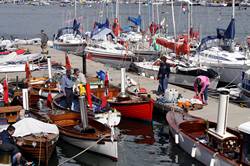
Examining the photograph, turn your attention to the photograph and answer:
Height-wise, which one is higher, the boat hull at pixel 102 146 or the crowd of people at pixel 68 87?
the crowd of people at pixel 68 87

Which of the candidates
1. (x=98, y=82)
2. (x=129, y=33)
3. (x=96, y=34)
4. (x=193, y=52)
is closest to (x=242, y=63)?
(x=193, y=52)

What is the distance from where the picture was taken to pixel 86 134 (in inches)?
695

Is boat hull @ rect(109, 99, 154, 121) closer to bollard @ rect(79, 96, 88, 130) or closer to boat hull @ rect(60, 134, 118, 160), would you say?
bollard @ rect(79, 96, 88, 130)

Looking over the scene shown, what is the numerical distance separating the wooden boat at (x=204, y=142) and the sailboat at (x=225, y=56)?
11792mm

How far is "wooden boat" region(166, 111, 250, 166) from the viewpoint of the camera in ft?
49.5

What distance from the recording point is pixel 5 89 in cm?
2111

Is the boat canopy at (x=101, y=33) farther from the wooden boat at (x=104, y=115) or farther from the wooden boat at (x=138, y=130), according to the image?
the wooden boat at (x=104, y=115)

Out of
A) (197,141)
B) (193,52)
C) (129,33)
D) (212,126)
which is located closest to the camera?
(197,141)

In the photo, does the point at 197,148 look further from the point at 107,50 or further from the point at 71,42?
the point at 71,42

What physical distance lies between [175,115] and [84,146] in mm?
3773

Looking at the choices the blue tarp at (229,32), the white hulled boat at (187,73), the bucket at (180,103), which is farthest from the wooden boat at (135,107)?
the blue tarp at (229,32)

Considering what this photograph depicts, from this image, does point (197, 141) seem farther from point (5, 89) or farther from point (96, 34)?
point (96, 34)

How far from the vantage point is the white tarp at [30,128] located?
55.3 feet

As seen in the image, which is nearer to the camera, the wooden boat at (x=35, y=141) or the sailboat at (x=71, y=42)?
the wooden boat at (x=35, y=141)
